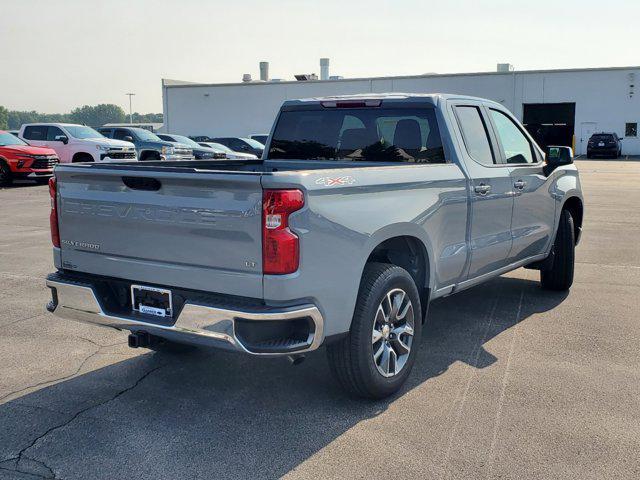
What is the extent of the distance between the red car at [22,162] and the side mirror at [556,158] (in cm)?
1801

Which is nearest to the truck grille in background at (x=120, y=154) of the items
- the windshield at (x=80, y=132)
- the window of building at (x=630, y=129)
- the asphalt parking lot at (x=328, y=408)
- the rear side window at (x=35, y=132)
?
the windshield at (x=80, y=132)

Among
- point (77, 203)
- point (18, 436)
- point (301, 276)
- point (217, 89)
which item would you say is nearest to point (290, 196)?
point (301, 276)

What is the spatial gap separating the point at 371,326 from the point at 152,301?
1275 millimetres

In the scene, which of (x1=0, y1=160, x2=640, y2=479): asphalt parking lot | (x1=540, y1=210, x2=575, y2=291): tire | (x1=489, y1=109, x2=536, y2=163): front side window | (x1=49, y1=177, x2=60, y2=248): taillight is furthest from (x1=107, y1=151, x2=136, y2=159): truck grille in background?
(x1=49, y1=177, x2=60, y2=248): taillight

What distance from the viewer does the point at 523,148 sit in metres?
6.20

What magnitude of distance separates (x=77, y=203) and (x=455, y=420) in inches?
103

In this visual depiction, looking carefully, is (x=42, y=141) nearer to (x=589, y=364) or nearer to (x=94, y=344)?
(x=94, y=344)

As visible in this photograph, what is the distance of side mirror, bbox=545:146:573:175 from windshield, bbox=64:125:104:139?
19396 mm

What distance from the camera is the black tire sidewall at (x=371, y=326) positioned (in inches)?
153

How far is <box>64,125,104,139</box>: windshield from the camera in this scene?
74.5 feet

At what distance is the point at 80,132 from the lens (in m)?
23.0

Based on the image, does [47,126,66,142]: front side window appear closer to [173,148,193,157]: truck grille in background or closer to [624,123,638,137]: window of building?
[173,148,193,157]: truck grille in background

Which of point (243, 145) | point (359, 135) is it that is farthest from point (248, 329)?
point (243, 145)

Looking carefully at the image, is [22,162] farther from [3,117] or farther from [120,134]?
[3,117]
